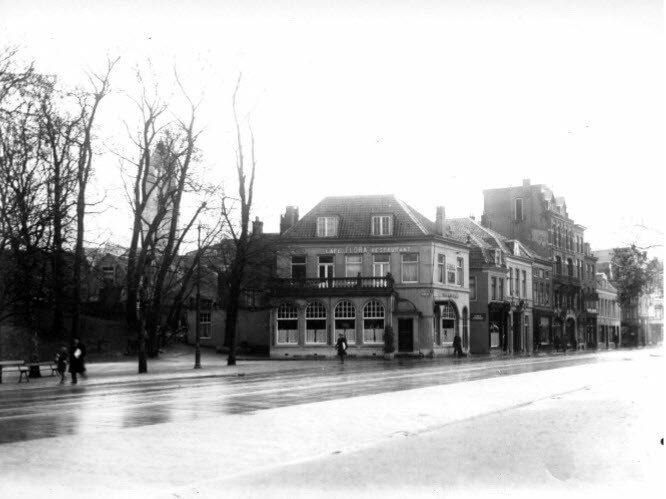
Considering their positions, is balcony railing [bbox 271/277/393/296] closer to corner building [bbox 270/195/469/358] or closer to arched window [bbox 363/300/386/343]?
corner building [bbox 270/195/469/358]

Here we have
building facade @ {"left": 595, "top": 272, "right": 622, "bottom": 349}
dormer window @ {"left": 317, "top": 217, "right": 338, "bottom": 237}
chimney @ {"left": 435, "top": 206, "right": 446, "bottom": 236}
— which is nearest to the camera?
dormer window @ {"left": 317, "top": 217, "right": 338, "bottom": 237}

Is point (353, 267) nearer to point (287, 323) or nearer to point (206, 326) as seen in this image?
point (287, 323)

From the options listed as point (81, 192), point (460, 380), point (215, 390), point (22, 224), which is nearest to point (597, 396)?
point (460, 380)

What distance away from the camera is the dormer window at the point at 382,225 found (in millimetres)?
57688

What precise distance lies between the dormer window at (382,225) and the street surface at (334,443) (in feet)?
113

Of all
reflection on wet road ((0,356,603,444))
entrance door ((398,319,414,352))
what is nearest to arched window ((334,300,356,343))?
entrance door ((398,319,414,352))

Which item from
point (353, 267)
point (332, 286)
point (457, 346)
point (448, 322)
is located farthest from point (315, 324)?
point (457, 346)

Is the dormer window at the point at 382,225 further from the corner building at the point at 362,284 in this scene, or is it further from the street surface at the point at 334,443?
the street surface at the point at 334,443

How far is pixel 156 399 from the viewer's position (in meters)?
21.5

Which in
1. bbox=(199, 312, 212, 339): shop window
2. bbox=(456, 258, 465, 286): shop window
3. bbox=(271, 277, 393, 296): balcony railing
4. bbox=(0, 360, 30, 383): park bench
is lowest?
bbox=(0, 360, 30, 383): park bench

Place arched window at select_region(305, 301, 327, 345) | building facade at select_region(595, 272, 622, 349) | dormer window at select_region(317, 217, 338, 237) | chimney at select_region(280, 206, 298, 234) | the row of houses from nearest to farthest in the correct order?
the row of houses, arched window at select_region(305, 301, 327, 345), dormer window at select_region(317, 217, 338, 237), chimney at select_region(280, 206, 298, 234), building facade at select_region(595, 272, 622, 349)

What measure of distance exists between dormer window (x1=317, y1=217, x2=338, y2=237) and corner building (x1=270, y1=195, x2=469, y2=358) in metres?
0.07

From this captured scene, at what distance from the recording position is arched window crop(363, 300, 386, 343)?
5631cm

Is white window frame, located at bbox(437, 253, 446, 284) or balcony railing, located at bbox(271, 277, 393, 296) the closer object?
balcony railing, located at bbox(271, 277, 393, 296)
